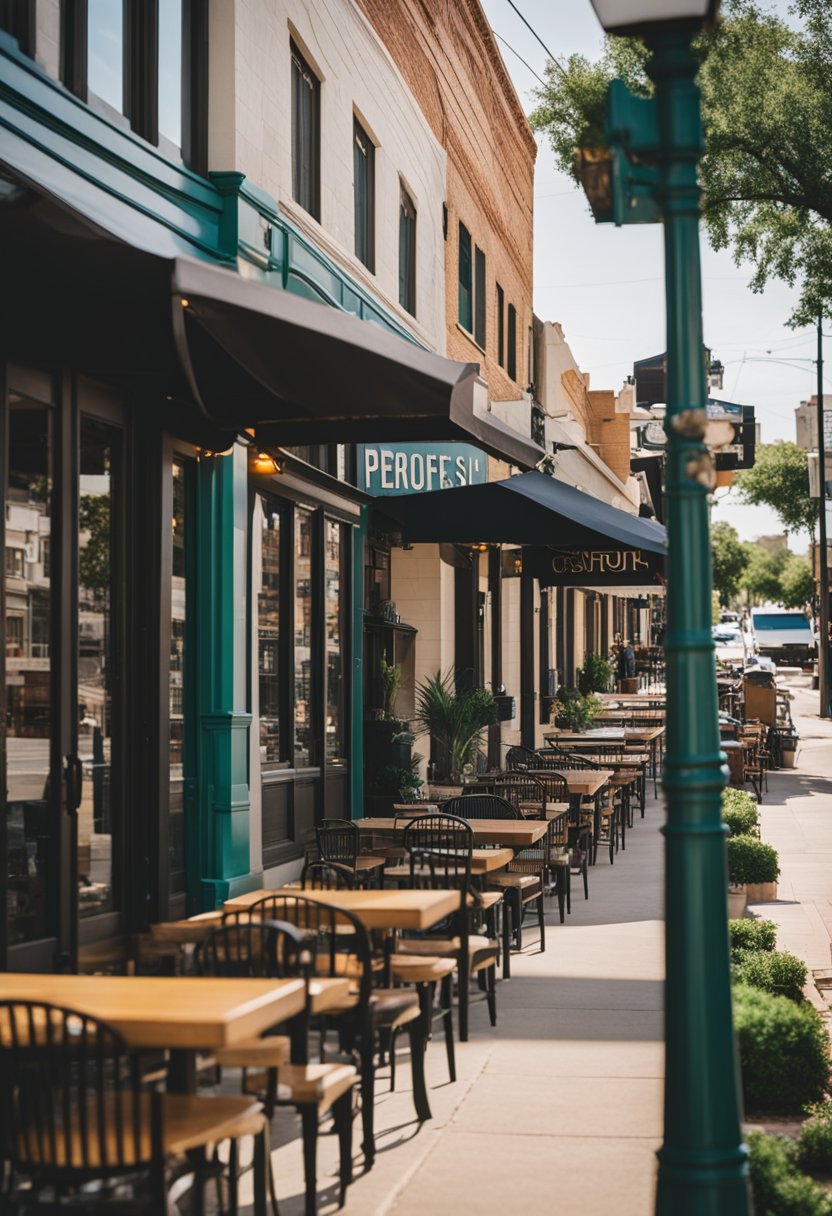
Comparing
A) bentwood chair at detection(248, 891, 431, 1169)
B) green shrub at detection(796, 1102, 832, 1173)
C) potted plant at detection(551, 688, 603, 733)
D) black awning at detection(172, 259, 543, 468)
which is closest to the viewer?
green shrub at detection(796, 1102, 832, 1173)

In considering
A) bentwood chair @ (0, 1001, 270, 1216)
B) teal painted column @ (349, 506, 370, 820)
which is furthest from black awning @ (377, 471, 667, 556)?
bentwood chair @ (0, 1001, 270, 1216)

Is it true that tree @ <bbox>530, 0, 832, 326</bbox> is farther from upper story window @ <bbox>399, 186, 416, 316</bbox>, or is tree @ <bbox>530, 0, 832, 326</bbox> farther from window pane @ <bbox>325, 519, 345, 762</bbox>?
window pane @ <bbox>325, 519, 345, 762</bbox>

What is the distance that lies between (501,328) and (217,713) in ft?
51.7

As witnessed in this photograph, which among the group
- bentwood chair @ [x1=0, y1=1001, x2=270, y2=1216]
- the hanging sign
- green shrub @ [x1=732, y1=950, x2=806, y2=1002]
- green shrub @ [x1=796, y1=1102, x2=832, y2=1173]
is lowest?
green shrub @ [x1=796, y1=1102, x2=832, y2=1173]

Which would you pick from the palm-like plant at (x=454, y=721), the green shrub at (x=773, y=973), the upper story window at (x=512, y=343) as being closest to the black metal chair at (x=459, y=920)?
the green shrub at (x=773, y=973)

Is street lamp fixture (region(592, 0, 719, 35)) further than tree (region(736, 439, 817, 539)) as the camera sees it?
No

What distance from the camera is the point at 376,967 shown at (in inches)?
265

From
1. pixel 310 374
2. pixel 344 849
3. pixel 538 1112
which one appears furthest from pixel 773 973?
pixel 310 374

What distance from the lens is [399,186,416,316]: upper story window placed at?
1680 cm

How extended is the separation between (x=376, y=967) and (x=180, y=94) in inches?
235

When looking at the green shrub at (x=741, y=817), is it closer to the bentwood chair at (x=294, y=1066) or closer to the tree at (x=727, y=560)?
the bentwood chair at (x=294, y=1066)

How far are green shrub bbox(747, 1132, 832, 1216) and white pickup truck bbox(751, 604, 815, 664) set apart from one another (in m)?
68.9

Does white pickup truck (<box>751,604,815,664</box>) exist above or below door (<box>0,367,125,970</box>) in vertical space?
above

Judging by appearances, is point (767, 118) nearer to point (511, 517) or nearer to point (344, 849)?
point (511, 517)
